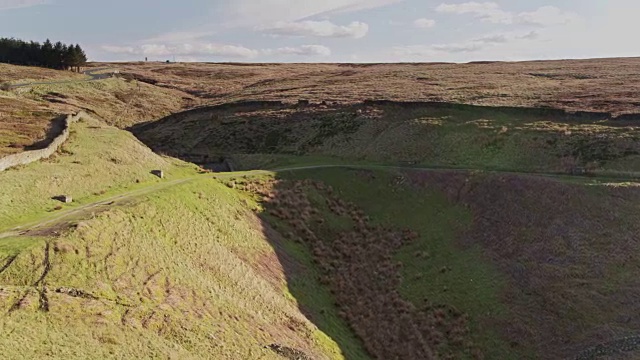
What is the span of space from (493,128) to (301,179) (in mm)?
26059

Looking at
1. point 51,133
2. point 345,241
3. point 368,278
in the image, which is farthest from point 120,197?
point 51,133

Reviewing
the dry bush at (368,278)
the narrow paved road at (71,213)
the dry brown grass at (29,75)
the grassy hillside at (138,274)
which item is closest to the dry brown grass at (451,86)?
the dry brown grass at (29,75)

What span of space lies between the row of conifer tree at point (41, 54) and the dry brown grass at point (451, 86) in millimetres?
17429

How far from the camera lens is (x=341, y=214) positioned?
49156 millimetres

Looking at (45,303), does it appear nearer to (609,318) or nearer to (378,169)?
(609,318)

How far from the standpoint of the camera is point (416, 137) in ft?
218

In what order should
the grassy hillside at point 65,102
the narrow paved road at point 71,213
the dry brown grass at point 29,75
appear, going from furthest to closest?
the dry brown grass at point 29,75, the grassy hillside at point 65,102, the narrow paved road at point 71,213

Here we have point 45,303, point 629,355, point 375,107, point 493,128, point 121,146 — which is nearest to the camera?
point 45,303

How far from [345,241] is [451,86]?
61.5 m

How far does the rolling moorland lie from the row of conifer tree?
69.6m

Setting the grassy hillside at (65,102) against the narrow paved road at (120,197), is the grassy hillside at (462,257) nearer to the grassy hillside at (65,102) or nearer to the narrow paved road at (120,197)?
the narrow paved road at (120,197)

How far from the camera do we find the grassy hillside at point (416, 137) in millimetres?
56062

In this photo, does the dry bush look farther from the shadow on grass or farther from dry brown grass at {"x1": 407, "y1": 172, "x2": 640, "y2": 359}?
the shadow on grass

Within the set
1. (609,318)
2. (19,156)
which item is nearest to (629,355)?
(609,318)
